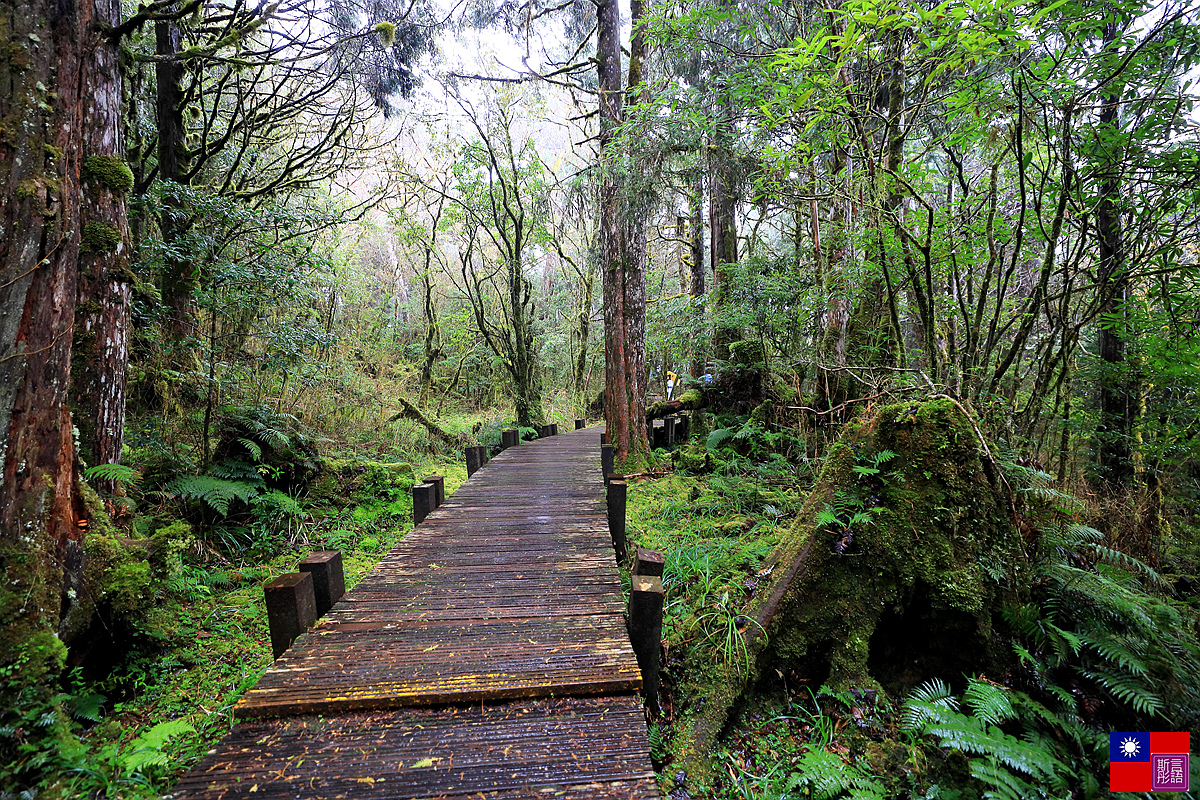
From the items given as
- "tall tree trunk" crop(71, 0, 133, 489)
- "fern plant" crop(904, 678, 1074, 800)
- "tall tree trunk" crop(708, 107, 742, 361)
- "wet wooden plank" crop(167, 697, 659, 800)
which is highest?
"tall tree trunk" crop(708, 107, 742, 361)

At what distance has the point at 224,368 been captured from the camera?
5.45 meters

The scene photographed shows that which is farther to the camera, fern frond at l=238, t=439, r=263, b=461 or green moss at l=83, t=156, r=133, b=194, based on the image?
fern frond at l=238, t=439, r=263, b=461

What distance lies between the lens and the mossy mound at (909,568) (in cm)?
278

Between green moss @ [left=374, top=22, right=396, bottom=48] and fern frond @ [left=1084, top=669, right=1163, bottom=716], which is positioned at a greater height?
green moss @ [left=374, top=22, right=396, bottom=48]

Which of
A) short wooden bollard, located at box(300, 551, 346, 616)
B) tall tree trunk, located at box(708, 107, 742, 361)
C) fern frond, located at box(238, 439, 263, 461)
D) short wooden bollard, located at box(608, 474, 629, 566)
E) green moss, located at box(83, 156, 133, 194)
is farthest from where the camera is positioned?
tall tree trunk, located at box(708, 107, 742, 361)

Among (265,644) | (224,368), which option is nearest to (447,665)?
(265,644)

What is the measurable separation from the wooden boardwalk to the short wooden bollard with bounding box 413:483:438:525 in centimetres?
110

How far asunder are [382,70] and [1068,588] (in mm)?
10548

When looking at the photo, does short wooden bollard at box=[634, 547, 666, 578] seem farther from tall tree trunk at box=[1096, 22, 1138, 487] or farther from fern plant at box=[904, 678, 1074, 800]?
tall tree trunk at box=[1096, 22, 1138, 487]

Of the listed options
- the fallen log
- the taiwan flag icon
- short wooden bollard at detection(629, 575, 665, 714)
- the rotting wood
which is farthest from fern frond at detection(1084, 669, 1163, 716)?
the rotting wood

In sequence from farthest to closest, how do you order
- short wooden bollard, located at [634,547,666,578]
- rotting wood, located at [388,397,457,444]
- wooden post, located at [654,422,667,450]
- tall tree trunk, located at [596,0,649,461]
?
rotting wood, located at [388,397,457,444], wooden post, located at [654,422,667,450], tall tree trunk, located at [596,0,649,461], short wooden bollard, located at [634,547,666,578]

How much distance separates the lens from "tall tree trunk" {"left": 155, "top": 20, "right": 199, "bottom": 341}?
18.3 feet

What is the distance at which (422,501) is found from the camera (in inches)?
197

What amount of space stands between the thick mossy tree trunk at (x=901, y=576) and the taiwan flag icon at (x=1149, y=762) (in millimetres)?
552
